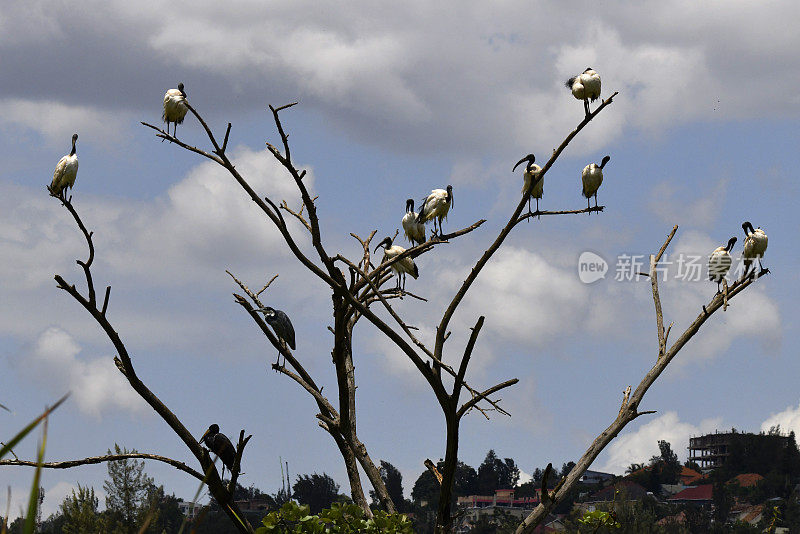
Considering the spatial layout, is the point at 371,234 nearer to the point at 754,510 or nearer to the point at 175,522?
the point at 175,522

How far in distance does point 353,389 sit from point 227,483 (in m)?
1.81

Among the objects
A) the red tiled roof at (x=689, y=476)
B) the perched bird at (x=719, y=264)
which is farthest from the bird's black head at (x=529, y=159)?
the red tiled roof at (x=689, y=476)

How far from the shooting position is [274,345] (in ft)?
32.1

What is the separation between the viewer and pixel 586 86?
28.8 ft

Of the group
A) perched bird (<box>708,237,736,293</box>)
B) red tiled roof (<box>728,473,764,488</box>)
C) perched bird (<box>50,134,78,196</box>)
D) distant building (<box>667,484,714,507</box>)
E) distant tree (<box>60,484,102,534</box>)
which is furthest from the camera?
red tiled roof (<box>728,473,764,488</box>)

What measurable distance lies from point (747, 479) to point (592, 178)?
279 feet

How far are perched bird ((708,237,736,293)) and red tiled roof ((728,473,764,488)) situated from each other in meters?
77.6

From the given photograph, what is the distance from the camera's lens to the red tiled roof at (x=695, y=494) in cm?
8656

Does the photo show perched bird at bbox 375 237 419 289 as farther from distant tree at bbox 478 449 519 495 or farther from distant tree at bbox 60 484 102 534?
distant tree at bbox 478 449 519 495

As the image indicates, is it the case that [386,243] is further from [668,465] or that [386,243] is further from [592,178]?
[668,465]

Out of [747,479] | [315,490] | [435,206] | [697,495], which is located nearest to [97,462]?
[435,206]

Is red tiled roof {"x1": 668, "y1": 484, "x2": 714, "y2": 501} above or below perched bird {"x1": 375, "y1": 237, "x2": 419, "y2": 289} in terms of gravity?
below

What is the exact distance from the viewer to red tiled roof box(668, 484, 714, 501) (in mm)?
86562

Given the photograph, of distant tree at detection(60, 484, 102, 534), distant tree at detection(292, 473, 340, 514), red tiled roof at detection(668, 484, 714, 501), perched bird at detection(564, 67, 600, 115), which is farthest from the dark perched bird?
red tiled roof at detection(668, 484, 714, 501)
